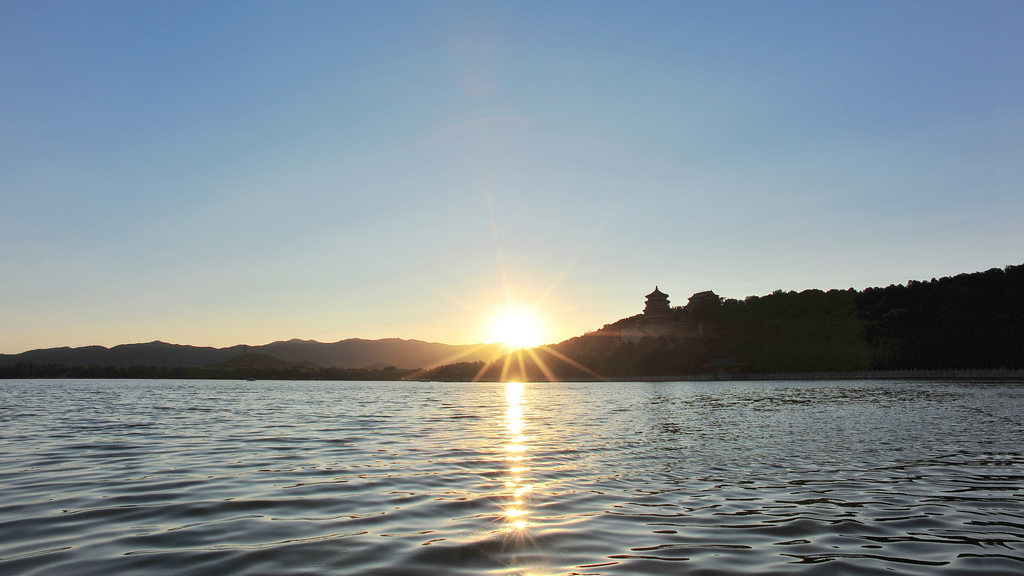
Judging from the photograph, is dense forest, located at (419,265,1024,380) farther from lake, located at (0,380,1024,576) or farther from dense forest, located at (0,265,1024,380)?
lake, located at (0,380,1024,576)

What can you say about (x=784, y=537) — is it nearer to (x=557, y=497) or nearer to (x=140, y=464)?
(x=557, y=497)

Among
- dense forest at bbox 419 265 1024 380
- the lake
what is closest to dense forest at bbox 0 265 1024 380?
dense forest at bbox 419 265 1024 380

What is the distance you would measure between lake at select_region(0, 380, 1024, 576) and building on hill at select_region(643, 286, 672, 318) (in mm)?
151192

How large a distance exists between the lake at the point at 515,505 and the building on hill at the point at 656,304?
151 meters

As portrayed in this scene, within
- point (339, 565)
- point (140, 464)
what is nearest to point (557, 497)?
point (339, 565)

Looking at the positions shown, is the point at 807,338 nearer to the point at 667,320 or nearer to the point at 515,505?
the point at 667,320

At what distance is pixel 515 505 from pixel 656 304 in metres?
165

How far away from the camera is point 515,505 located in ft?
28.7

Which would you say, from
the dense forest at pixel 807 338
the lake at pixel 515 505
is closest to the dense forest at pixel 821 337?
the dense forest at pixel 807 338

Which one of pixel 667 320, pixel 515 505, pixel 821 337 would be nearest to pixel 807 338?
pixel 821 337

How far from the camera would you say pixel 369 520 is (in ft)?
25.2

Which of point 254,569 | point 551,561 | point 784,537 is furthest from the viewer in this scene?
point 784,537

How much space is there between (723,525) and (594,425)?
53.6 feet

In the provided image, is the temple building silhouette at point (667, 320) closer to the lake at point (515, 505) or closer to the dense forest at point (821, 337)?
the dense forest at point (821, 337)
